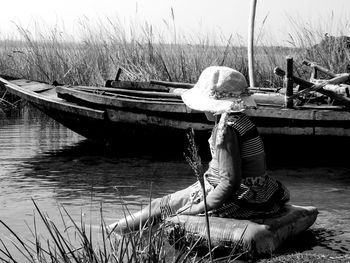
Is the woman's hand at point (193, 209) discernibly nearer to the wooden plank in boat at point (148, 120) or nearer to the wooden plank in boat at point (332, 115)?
the wooden plank in boat at point (332, 115)

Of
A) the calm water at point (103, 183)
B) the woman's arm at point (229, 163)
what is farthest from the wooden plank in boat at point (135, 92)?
the woman's arm at point (229, 163)

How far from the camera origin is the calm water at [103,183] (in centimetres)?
603

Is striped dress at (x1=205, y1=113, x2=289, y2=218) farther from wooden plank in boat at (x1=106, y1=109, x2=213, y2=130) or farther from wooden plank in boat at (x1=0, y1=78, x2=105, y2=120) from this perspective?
wooden plank in boat at (x1=0, y1=78, x2=105, y2=120)

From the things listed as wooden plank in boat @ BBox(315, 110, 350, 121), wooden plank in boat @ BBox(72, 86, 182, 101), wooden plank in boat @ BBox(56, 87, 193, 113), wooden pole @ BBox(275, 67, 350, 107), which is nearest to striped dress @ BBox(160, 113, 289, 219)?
wooden pole @ BBox(275, 67, 350, 107)

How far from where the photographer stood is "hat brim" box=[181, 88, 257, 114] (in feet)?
15.1

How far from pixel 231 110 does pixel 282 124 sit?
400 cm

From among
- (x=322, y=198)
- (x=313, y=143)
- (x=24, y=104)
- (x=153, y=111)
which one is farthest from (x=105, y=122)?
(x=24, y=104)

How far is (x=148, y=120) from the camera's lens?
9156 millimetres

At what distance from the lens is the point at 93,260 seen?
3316mm

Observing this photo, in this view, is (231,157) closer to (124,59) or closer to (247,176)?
(247,176)

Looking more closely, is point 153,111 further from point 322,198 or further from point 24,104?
point 24,104

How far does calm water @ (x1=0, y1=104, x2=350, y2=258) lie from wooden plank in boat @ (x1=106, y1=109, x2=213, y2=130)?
48 centimetres

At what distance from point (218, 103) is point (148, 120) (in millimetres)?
4571

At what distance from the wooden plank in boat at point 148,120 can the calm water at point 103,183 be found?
1.57 feet
